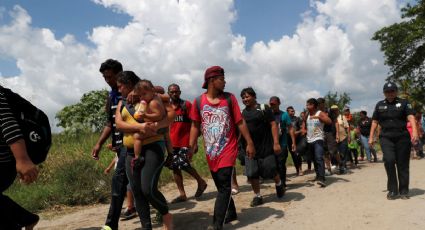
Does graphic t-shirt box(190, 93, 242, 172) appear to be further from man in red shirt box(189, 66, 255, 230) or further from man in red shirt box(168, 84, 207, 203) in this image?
man in red shirt box(168, 84, 207, 203)

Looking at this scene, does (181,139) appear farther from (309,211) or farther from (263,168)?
(309,211)

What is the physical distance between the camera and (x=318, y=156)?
8141mm

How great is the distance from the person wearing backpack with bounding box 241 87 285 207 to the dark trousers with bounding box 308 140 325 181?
1.57 m

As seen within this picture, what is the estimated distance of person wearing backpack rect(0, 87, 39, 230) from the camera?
284 centimetres

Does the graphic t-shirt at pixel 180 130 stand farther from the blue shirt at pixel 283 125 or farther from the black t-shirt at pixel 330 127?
the black t-shirt at pixel 330 127

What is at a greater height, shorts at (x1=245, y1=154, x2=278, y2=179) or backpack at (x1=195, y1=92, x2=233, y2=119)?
backpack at (x1=195, y1=92, x2=233, y2=119)

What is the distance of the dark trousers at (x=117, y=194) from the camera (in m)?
4.80

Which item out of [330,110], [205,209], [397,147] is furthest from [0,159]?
[330,110]

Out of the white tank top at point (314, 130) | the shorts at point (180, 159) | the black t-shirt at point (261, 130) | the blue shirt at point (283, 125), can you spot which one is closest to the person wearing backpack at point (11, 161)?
the shorts at point (180, 159)

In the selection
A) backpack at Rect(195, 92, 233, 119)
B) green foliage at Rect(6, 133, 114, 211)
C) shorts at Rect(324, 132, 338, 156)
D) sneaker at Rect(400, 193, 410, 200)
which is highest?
backpack at Rect(195, 92, 233, 119)

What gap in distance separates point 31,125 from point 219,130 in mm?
2402

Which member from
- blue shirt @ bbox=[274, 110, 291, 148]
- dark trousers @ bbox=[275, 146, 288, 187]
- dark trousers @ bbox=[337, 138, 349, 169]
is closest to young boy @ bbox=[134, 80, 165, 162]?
dark trousers @ bbox=[275, 146, 288, 187]

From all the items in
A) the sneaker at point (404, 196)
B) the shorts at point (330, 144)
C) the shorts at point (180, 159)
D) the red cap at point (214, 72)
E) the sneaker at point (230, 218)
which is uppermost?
the red cap at point (214, 72)

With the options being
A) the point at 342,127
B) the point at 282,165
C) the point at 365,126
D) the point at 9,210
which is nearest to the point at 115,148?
the point at 9,210
